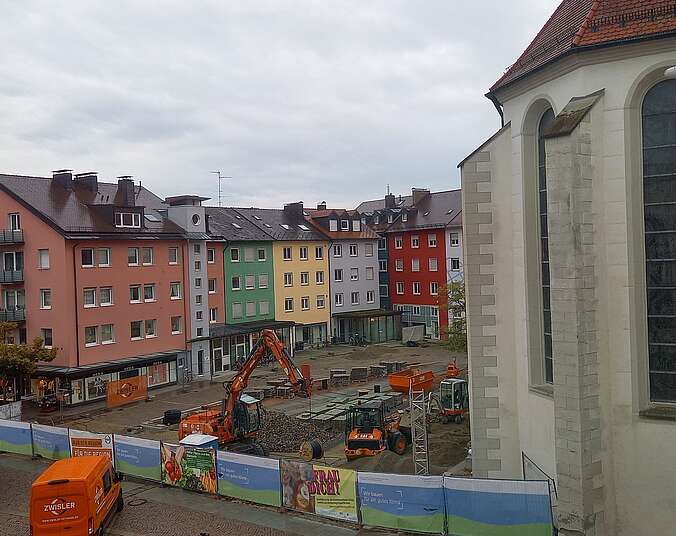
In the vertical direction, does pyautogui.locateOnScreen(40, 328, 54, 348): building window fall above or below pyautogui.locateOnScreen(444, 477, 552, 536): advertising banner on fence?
above

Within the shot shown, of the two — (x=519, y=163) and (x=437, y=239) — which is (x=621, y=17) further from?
(x=437, y=239)

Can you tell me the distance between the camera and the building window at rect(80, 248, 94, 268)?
3562cm

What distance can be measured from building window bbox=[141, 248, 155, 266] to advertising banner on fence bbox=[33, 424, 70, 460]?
16.7 metres

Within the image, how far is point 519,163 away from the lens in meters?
15.9

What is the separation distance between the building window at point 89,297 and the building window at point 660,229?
96.4 feet

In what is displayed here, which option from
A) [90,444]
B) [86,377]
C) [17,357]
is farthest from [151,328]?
[90,444]

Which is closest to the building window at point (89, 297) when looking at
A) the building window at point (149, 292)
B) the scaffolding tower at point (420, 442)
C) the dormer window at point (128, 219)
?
the building window at point (149, 292)

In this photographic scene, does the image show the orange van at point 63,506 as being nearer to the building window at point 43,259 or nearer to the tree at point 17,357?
the tree at point 17,357

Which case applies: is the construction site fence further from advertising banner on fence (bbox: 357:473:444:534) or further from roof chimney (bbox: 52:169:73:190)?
roof chimney (bbox: 52:169:73:190)

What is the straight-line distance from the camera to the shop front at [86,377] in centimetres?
3403

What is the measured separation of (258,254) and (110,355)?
16602 mm

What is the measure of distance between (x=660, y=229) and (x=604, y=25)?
13.8 ft

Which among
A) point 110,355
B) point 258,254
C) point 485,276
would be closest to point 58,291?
point 110,355

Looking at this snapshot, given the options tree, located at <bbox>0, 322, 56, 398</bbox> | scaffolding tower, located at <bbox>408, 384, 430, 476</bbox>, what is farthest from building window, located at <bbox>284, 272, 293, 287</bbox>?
scaffolding tower, located at <bbox>408, 384, 430, 476</bbox>
